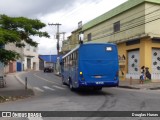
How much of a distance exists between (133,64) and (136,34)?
3666 mm

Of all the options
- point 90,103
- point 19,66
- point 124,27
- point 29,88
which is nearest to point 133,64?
point 124,27

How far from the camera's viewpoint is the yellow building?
32906mm

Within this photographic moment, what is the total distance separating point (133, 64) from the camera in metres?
36.4

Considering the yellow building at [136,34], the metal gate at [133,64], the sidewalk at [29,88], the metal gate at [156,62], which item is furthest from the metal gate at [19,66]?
the metal gate at [156,62]

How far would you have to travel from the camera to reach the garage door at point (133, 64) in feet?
116

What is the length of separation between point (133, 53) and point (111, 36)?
6.22 m

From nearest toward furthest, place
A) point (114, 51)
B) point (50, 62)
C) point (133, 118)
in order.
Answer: point (133, 118) < point (114, 51) < point (50, 62)

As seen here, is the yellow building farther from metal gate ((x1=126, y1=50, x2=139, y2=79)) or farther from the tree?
the tree

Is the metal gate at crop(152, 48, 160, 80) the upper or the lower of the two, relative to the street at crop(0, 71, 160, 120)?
upper

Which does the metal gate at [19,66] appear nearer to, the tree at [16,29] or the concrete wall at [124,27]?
the concrete wall at [124,27]

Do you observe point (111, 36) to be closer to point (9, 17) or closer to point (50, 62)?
point (9, 17)

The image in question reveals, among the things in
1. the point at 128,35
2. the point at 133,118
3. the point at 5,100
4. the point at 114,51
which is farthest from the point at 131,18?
the point at 133,118

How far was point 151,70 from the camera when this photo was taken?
33.7 meters

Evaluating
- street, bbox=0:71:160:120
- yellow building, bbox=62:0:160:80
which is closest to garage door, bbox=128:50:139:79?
yellow building, bbox=62:0:160:80
